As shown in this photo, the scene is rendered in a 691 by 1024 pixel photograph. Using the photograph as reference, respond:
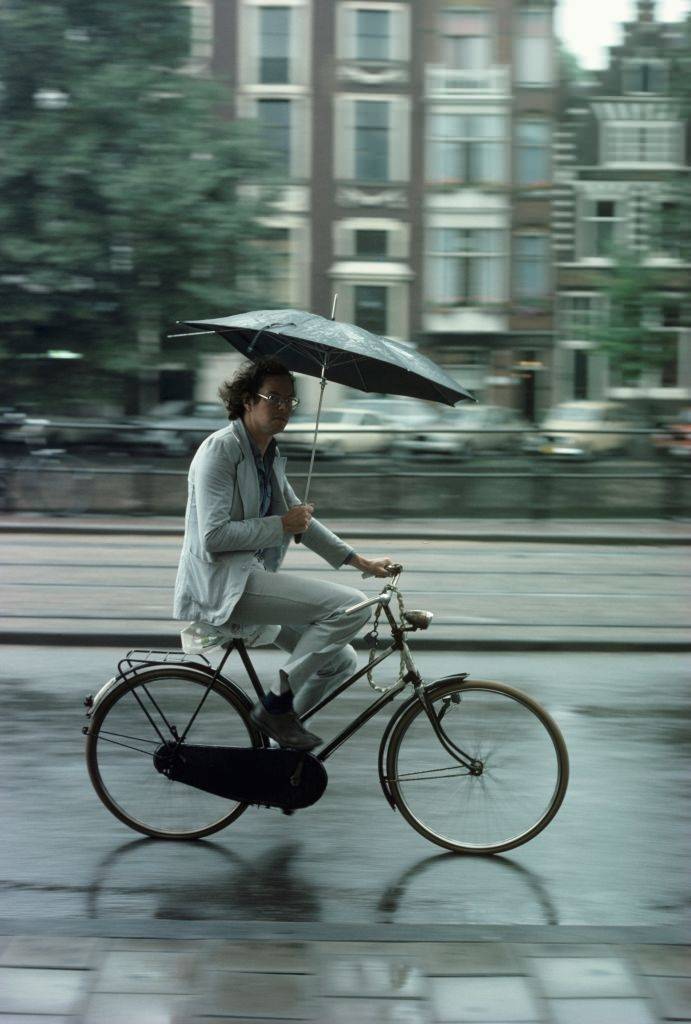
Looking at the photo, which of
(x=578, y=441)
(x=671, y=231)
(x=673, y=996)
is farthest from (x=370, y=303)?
(x=673, y=996)

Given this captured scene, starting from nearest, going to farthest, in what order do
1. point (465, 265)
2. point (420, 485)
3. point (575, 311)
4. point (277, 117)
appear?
point (420, 485) < point (277, 117) < point (465, 265) < point (575, 311)

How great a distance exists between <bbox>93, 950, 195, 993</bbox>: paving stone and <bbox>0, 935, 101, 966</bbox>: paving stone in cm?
6

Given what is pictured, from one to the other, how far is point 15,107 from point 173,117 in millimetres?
3133

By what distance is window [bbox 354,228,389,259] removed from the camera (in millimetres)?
39562

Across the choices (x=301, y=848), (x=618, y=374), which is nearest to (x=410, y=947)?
(x=301, y=848)

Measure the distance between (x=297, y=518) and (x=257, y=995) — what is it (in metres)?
1.59

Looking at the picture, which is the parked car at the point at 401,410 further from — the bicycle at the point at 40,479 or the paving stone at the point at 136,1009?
the paving stone at the point at 136,1009

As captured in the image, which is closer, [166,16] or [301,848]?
[301,848]

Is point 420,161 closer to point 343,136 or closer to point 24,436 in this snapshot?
point 343,136

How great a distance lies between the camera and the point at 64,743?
20.1 ft

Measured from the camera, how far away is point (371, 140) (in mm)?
39281

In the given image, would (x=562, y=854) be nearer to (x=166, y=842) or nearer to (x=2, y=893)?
(x=166, y=842)

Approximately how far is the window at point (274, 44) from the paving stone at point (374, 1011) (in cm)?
3791

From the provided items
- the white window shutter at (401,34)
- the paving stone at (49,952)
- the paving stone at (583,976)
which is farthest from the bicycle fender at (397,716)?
the white window shutter at (401,34)
